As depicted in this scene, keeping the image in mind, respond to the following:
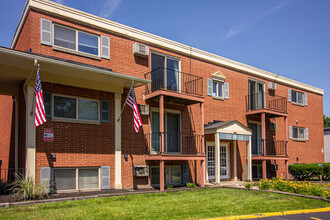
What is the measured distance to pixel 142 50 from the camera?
46.0 feet

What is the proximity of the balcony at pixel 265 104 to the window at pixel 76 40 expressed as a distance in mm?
10468

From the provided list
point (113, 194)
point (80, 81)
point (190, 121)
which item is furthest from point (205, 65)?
point (113, 194)

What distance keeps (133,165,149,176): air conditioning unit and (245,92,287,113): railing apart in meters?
8.85

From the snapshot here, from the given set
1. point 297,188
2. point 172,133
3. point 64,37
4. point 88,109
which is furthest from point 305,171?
point 64,37

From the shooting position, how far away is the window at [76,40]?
39.5 ft

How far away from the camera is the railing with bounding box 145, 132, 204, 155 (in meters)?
14.1

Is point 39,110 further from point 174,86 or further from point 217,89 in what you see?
point 217,89

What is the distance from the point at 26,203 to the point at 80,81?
193 inches

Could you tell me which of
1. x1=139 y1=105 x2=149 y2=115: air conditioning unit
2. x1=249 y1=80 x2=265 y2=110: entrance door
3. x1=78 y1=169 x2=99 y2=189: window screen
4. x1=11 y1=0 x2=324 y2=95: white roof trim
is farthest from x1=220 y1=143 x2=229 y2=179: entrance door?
x1=78 y1=169 x2=99 y2=189: window screen

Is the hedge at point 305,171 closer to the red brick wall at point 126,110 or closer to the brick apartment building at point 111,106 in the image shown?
the brick apartment building at point 111,106

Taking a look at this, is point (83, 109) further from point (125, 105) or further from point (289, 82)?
point (289, 82)

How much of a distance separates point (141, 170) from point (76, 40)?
234 inches

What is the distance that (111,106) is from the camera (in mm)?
12891

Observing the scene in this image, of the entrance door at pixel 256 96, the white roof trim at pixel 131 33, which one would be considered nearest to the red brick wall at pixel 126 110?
the white roof trim at pixel 131 33
